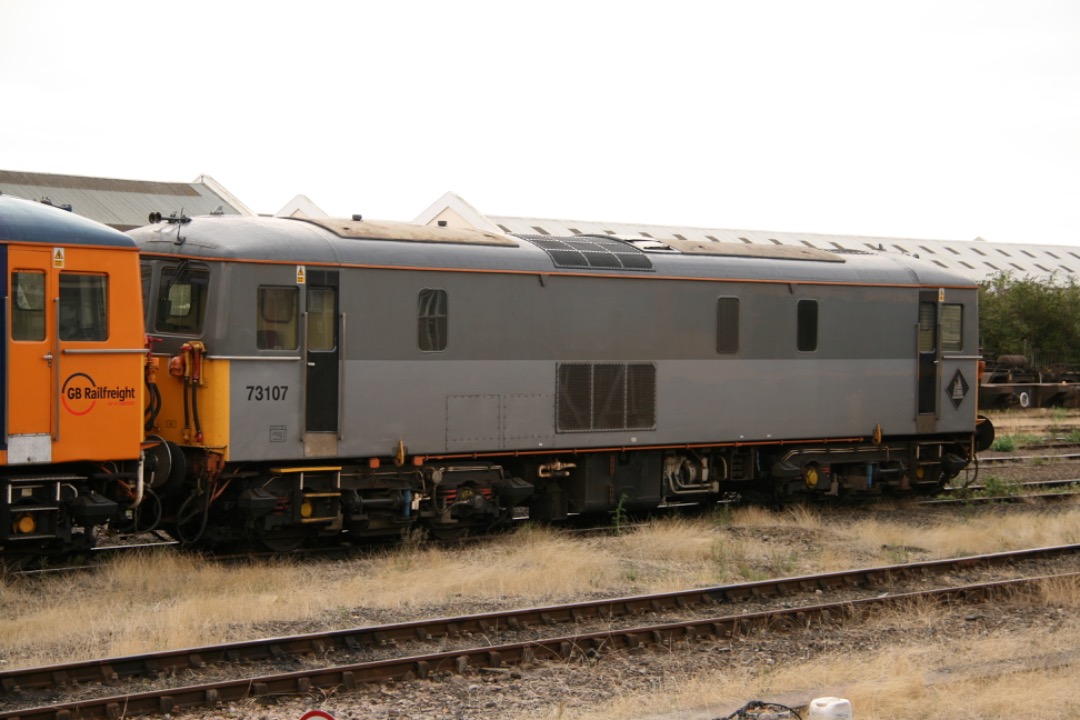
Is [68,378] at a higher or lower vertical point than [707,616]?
higher

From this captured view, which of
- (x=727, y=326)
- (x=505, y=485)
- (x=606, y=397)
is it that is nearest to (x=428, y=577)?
(x=505, y=485)

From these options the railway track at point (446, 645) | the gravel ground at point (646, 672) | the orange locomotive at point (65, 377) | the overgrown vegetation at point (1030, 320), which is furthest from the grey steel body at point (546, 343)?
the overgrown vegetation at point (1030, 320)

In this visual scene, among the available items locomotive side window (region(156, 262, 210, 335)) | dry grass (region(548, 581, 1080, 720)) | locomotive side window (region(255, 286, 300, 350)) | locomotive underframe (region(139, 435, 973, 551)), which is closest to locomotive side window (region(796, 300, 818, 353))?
locomotive underframe (region(139, 435, 973, 551))

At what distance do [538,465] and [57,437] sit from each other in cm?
592

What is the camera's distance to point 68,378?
1194 cm

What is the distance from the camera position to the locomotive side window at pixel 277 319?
528 inches

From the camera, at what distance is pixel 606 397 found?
1588 centimetres

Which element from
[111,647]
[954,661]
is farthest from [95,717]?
[954,661]

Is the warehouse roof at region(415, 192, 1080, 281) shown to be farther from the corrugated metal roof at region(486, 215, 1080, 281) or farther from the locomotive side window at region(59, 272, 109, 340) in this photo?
the locomotive side window at region(59, 272, 109, 340)

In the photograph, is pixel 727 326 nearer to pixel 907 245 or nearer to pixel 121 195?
pixel 121 195

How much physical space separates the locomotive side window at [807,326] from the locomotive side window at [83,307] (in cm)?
935

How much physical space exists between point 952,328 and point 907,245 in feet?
136

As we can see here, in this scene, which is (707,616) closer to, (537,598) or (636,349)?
(537,598)

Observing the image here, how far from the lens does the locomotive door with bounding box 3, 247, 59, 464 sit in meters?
11.6
